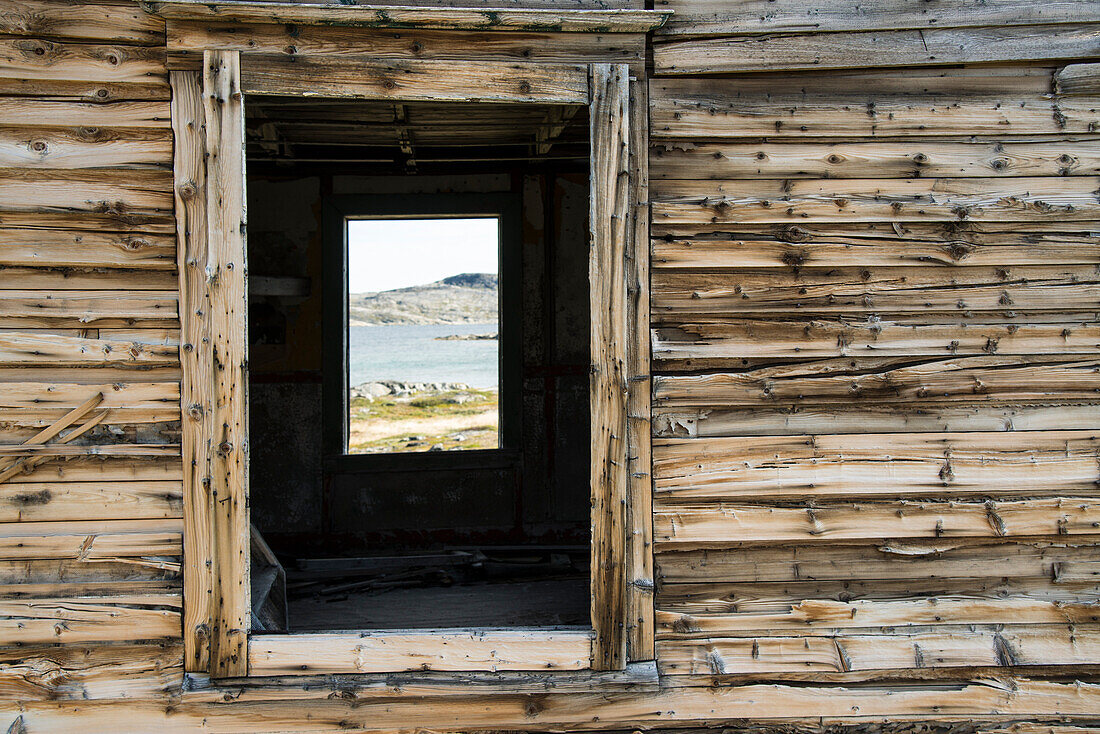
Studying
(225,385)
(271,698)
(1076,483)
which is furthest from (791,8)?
(271,698)

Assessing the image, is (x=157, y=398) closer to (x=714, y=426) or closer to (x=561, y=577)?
(x=714, y=426)

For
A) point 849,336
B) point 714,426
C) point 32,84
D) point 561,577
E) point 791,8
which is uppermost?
point 791,8

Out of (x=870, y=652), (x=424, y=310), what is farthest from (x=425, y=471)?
(x=424, y=310)

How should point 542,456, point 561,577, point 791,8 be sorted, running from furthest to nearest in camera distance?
1. point 542,456
2. point 561,577
3. point 791,8

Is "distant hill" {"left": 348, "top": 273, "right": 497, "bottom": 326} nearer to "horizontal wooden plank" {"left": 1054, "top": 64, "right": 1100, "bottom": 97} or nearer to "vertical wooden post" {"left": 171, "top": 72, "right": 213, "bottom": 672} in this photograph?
"vertical wooden post" {"left": 171, "top": 72, "right": 213, "bottom": 672}

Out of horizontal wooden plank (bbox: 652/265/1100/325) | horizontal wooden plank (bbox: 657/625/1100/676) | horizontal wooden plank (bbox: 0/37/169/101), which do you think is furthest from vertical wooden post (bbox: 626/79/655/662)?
horizontal wooden plank (bbox: 0/37/169/101)

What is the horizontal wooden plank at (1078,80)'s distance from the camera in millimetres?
3324

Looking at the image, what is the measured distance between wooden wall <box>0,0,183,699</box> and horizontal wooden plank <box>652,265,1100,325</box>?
210 centimetres

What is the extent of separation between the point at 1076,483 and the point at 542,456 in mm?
3666

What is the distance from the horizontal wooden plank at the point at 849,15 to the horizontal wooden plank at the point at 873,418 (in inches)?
62.3

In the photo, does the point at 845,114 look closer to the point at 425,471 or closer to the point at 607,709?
the point at 607,709

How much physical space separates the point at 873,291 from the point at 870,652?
1.54 meters

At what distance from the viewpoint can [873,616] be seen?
332 centimetres

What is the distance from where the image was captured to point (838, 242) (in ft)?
10.8
